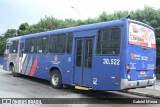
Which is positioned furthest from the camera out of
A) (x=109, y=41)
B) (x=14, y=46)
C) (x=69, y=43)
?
(x=14, y=46)

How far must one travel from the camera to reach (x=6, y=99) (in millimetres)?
10414

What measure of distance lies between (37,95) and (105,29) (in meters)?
3.99

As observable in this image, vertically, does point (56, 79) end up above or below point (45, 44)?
below

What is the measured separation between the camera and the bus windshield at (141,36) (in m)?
10.6

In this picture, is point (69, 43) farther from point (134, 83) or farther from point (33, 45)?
point (33, 45)

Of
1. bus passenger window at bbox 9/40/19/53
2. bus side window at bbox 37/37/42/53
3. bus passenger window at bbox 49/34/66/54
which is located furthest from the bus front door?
bus passenger window at bbox 9/40/19/53

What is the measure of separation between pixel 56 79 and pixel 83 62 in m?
2.70

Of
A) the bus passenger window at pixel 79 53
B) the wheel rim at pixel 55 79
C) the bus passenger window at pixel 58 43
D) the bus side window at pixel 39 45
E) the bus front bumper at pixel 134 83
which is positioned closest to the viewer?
the bus front bumper at pixel 134 83

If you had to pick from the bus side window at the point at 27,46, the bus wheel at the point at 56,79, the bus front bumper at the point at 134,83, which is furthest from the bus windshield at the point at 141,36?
the bus side window at the point at 27,46

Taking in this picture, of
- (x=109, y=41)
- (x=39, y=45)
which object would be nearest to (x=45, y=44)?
(x=39, y=45)

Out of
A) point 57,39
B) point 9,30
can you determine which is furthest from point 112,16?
point 9,30

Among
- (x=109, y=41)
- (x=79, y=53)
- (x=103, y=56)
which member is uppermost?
(x=109, y=41)

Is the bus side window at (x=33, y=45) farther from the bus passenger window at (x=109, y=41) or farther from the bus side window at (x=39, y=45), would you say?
the bus passenger window at (x=109, y=41)

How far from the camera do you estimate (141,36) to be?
1118cm
